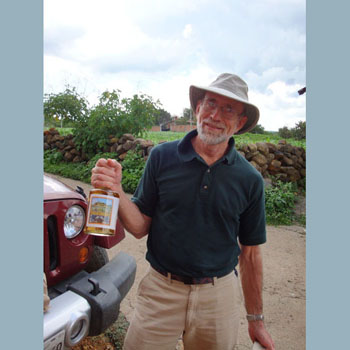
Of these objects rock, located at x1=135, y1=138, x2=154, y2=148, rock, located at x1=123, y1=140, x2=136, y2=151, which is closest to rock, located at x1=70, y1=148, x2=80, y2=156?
rock, located at x1=123, y1=140, x2=136, y2=151

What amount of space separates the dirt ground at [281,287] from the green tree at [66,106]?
615cm

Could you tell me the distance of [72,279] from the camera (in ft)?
6.09

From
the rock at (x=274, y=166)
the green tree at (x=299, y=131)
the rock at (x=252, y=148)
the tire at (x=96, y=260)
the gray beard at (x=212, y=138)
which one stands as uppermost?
the green tree at (x=299, y=131)

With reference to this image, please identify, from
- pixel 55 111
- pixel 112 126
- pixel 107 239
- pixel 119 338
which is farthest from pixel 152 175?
pixel 55 111

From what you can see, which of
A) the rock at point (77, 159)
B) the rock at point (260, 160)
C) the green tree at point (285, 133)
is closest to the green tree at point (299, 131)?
the green tree at point (285, 133)

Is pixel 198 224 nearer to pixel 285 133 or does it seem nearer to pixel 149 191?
pixel 149 191

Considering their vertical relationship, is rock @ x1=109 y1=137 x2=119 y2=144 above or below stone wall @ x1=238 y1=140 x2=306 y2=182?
above

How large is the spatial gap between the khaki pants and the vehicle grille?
1.84ft

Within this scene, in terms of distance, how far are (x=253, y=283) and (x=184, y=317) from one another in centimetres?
47

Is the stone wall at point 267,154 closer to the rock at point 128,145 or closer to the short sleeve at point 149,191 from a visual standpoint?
the rock at point 128,145

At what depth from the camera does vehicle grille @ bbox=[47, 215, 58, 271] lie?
1730 millimetres

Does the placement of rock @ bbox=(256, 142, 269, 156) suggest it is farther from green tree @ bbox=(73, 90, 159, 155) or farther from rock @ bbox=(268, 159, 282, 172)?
green tree @ bbox=(73, 90, 159, 155)

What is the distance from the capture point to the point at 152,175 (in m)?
1.74

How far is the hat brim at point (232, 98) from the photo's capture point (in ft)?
5.30
